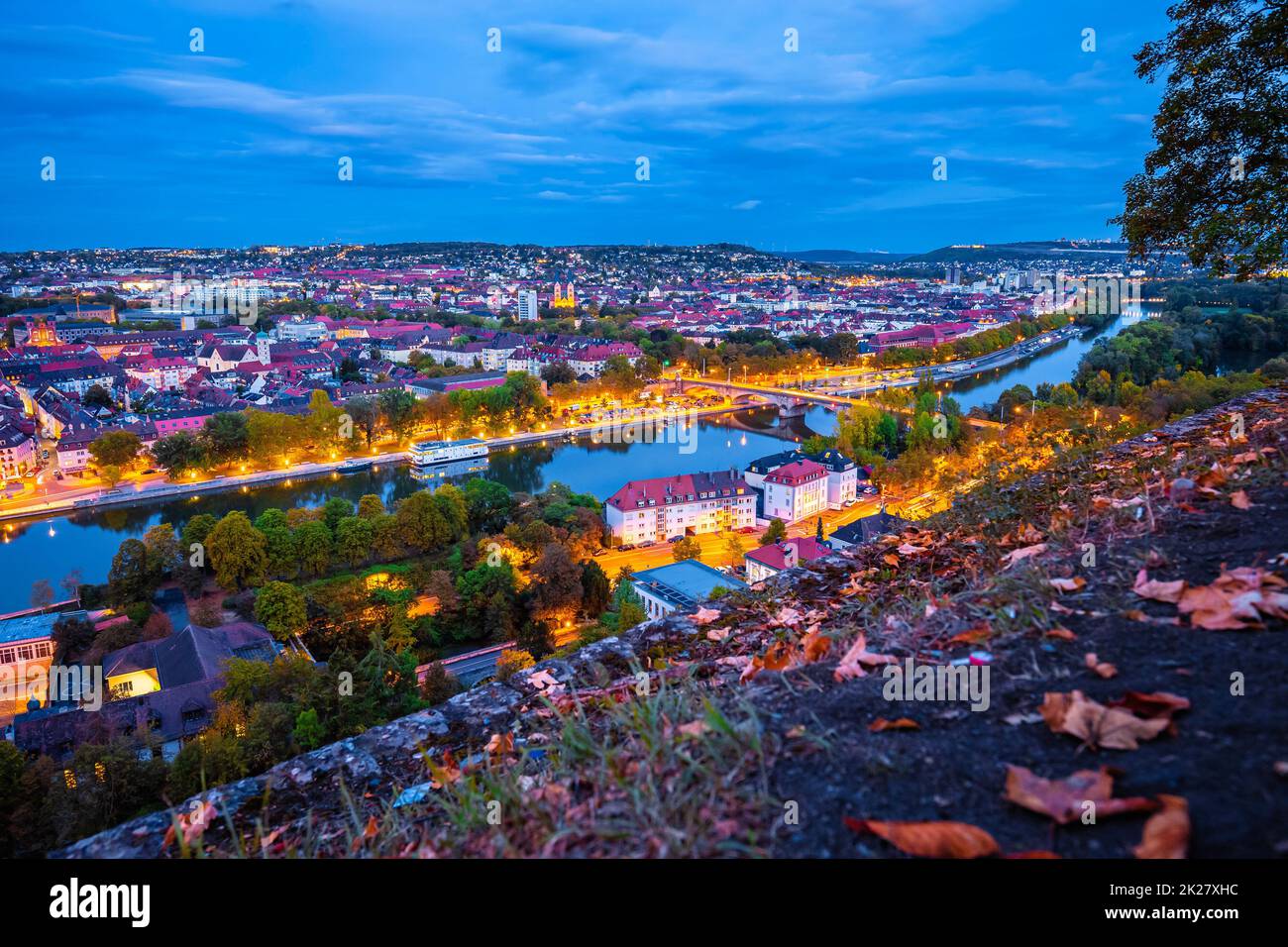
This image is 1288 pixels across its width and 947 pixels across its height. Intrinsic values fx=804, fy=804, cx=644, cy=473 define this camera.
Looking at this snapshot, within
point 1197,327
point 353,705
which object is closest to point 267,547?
point 353,705

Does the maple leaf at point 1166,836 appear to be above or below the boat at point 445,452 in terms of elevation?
above

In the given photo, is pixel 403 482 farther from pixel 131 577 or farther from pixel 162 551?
pixel 131 577

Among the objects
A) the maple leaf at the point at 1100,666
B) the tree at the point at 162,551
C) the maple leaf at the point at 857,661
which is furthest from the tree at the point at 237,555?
the maple leaf at the point at 1100,666

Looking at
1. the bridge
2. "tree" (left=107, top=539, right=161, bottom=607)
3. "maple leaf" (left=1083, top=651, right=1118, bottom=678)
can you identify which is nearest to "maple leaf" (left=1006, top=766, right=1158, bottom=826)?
"maple leaf" (left=1083, top=651, right=1118, bottom=678)

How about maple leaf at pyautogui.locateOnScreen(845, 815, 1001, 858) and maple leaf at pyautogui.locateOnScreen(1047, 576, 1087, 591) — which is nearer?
maple leaf at pyautogui.locateOnScreen(845, 815, 1001, 858)

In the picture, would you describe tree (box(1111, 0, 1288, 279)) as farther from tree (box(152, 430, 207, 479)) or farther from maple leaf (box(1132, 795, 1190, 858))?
tree (box(152, 430, 207, 479))

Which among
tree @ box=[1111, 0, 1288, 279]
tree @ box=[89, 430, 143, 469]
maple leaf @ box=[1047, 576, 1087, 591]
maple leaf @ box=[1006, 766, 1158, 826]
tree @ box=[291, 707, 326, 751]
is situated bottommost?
tree @ box=[291, 707, 326, 751]

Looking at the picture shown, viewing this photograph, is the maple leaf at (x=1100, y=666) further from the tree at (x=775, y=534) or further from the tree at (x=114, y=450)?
the tree at (x=114, y=450)
